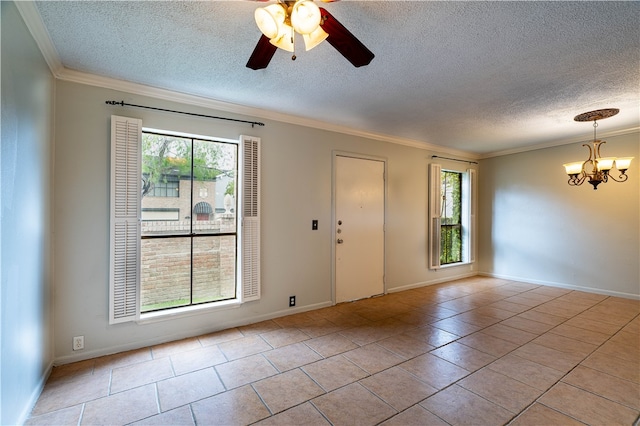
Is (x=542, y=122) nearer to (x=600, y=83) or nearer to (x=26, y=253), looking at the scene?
(x=600, y=83)

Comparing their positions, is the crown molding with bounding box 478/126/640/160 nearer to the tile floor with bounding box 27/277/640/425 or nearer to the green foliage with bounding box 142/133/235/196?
the tile floor with bounding box 27/277/640/425

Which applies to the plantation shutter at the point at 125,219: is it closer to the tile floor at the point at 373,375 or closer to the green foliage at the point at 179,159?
the green foliage at the point at 179,159

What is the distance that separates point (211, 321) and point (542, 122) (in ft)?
15.9

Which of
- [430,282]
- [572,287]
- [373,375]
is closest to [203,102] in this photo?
[373,375]

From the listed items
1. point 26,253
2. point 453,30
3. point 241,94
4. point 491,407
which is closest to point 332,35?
point 453,30

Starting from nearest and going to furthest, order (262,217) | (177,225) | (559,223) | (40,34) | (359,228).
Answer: (40,34) < (177,225) < (262,217) < (359,228) < (559,223)

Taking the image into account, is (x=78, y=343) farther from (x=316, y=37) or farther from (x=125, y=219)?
(x=316, y=37)

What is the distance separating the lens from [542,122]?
3.90 m

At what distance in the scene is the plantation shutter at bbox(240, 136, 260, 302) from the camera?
333 centimetres

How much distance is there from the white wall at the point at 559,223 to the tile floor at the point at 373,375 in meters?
1.19

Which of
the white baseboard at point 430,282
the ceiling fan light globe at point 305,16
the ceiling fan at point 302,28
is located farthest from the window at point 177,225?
the white baseboard at point 430,282

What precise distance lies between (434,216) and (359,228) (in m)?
1.75

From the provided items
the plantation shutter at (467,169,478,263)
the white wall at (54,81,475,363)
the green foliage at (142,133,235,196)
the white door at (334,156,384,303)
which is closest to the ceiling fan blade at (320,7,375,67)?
the white wall at (54,81,475,363)

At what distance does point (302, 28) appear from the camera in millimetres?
1425
